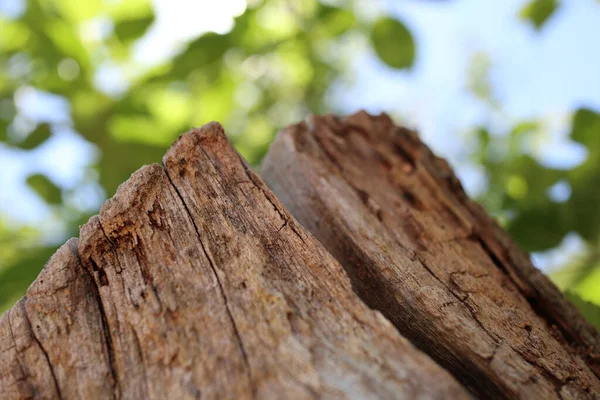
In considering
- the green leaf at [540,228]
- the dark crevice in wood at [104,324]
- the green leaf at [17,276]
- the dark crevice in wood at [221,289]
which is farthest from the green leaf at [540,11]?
the green leaf at [17,276]

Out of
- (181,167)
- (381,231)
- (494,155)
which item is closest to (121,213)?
(181,167)

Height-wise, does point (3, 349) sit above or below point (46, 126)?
below

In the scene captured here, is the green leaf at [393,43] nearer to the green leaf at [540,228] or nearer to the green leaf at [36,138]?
the green leaf at [540,228]

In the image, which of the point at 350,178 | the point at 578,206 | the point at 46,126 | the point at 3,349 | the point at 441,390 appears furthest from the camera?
the point at 46,126

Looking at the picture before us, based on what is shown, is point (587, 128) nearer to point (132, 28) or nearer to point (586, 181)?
point (586, 181)

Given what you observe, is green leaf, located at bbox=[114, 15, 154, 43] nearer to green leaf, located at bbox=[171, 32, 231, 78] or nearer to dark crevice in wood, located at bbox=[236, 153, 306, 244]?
green leaf, located at bbox=[171, 32, 231, 78]

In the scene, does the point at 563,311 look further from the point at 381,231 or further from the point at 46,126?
the point at 46,126

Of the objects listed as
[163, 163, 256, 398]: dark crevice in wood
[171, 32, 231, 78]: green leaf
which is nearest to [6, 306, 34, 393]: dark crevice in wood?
[163, 163, 256, 398]: dark crevice in wood
